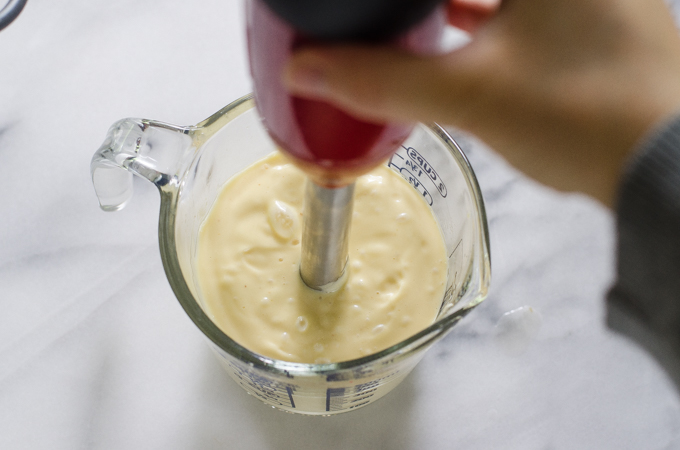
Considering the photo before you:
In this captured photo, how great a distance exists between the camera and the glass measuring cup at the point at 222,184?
471mm

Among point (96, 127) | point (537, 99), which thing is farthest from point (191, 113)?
point (537, 99)

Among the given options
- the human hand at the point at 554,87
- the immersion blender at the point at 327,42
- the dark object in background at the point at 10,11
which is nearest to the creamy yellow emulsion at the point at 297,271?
the immersion blender at the point at 327,42

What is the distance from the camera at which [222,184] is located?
2.19 ft

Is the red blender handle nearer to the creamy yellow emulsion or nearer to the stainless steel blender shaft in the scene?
the stainless steel blender shaft

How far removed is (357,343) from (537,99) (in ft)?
1.06

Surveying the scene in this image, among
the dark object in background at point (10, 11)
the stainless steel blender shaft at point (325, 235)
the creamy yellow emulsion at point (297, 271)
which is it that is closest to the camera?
the stainless steel blender shaft at point (325, 235)

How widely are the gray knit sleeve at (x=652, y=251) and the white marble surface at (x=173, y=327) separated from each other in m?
0.28

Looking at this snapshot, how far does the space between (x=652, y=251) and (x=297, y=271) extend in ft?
1.17

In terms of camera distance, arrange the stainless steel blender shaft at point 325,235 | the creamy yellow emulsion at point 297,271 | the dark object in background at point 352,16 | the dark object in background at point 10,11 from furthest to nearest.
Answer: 1. the dark object in background at point 10,11
2. the creamy yellow emulsion at point 297,271
3. the stainless steel blender shaft at point 325,235
4. the dark object in background at point 352,16

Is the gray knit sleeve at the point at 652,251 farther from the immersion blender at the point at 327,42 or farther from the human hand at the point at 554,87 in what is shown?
the immersion blender at the point at 327,42

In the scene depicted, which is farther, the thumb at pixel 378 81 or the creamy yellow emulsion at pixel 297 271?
the creamy yellow emulsion at pixel 297 271

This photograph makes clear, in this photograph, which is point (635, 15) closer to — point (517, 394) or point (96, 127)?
point (517, 394)

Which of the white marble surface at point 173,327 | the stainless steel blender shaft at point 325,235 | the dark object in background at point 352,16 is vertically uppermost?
the dark object in background at point 352,16

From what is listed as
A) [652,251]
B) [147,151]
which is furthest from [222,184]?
[652,251]
